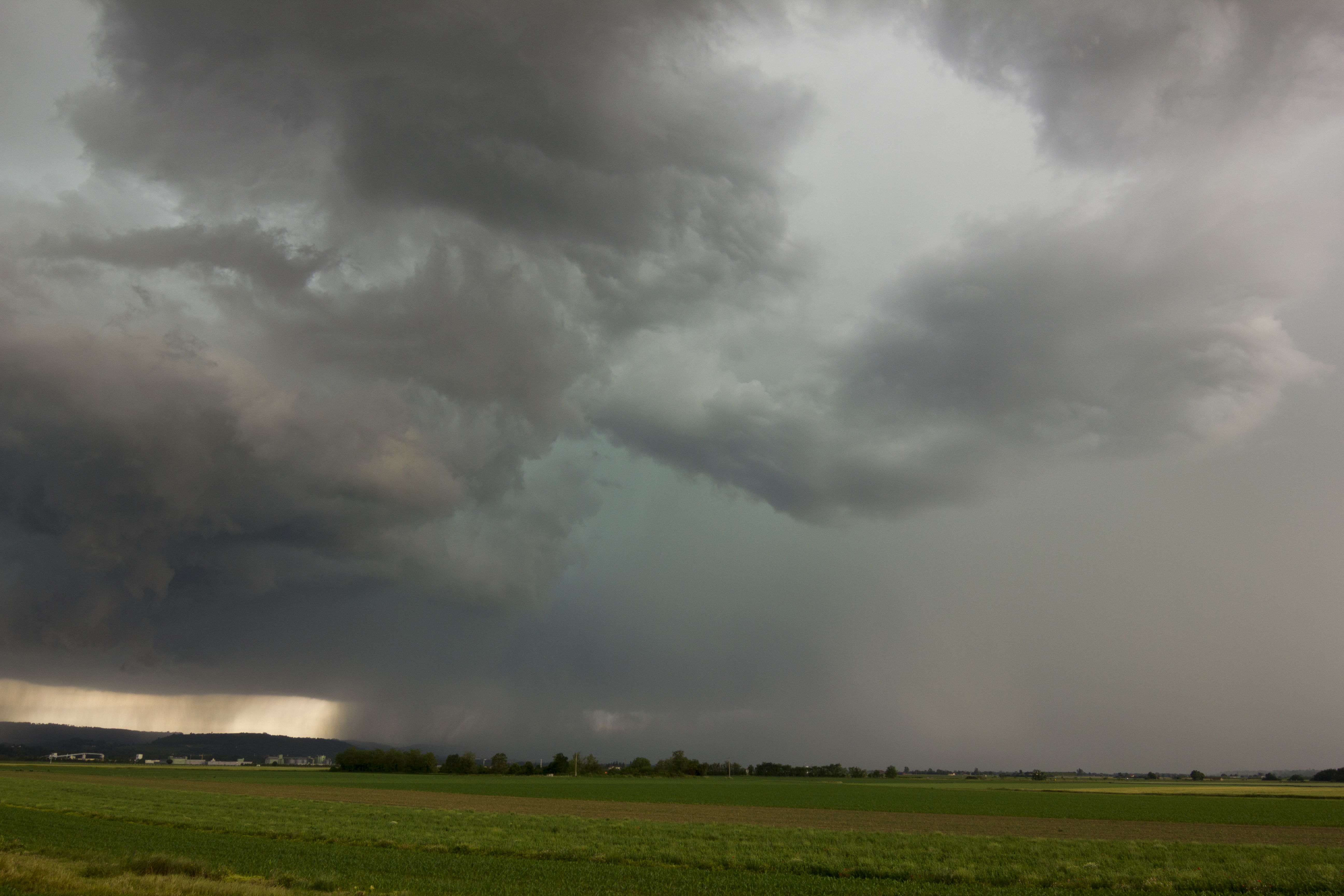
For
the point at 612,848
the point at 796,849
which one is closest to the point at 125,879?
the point at 612,848

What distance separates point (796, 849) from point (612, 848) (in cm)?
886

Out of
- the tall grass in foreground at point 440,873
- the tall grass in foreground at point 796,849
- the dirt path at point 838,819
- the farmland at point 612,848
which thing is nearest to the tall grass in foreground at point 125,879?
the farmland at point 612,848

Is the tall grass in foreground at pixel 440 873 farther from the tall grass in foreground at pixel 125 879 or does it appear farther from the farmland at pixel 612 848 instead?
the tall grass in foreground at pixel 125 879

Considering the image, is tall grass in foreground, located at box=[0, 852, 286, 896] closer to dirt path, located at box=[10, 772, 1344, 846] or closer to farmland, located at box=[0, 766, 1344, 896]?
farmland, located at box=[0, 766, 1344, 896]

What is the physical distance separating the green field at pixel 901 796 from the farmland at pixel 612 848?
2.01m

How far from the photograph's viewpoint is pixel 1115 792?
136m

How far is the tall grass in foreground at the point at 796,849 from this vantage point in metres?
29.3

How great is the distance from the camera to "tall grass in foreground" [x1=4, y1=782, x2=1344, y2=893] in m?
29.3

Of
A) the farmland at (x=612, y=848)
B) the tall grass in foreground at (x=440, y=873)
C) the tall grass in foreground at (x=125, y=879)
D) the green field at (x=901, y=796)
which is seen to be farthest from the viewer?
the green field at (x=901, y=796)

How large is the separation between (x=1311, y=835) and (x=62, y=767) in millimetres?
247838

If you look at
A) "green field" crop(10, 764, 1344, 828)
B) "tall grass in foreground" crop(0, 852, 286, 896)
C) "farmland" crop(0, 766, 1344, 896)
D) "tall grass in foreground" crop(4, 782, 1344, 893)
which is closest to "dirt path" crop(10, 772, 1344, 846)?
"farmland" crop(0, 766, 1344, 896)

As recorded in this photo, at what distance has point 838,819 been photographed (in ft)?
216

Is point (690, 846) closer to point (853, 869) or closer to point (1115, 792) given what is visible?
point (853, 869)

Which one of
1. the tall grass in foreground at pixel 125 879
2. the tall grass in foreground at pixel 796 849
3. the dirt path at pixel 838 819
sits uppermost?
the tall grass in foreground at pixel 125 879
